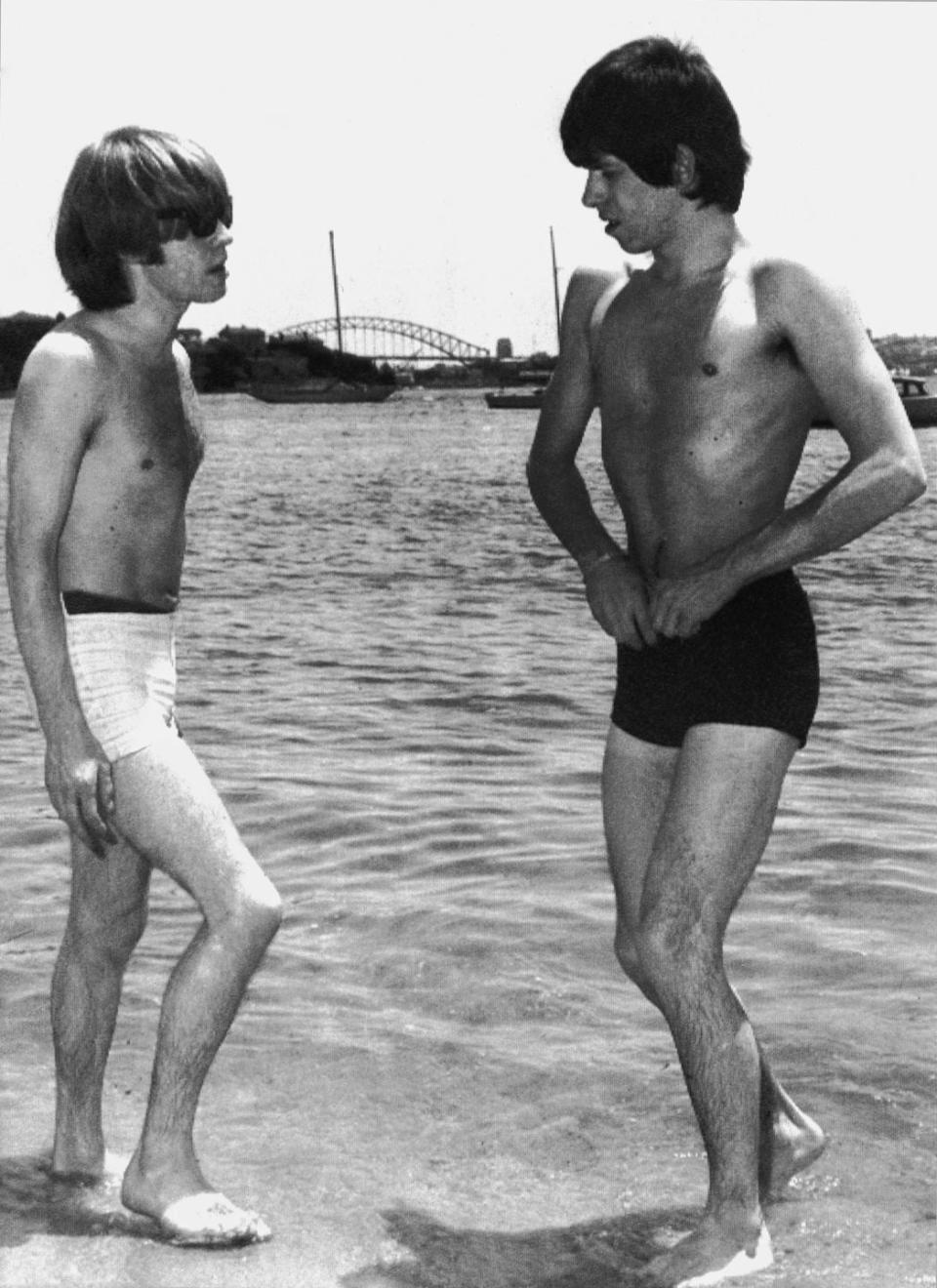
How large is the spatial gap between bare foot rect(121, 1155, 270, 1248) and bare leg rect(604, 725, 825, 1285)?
76 cm

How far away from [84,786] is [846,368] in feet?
4.91

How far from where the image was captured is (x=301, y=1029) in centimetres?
550

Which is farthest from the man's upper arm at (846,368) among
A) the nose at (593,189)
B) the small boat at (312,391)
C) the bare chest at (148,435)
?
the small boat at (312,391)

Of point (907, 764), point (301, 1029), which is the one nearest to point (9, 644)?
point (907, 764)

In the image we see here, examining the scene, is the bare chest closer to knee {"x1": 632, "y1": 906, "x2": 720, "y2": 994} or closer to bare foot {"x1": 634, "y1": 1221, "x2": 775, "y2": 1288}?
knee {"x1": 632, "y1": 906, "x2": 720, "y2": 994}

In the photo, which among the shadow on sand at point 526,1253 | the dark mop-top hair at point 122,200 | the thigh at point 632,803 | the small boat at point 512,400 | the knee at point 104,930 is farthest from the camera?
the small boat at point 512,400

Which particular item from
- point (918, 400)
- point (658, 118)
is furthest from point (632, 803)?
point (918, 400)

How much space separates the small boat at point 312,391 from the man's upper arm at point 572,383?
150305 mm

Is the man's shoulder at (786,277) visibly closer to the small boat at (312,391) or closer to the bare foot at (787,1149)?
the bare foot at (787,1149)

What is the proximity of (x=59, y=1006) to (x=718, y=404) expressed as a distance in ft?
5.51

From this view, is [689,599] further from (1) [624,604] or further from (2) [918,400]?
(2) [918,400]

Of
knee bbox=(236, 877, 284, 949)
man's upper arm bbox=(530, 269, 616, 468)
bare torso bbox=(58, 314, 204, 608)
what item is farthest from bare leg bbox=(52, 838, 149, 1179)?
man's upper arm bbox=(530, 269, 616, 468)

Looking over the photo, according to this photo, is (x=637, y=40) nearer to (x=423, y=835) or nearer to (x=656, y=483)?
(x=656, y=483)

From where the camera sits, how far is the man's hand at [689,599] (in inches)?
151
